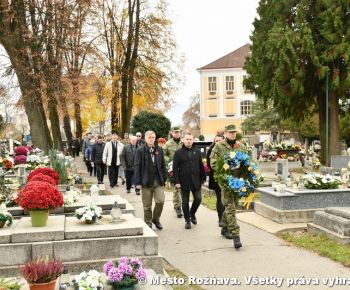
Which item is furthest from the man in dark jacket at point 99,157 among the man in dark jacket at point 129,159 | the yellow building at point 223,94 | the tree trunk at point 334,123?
the yellow building at point 223,94

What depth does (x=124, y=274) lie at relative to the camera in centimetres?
542

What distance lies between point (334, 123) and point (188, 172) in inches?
734

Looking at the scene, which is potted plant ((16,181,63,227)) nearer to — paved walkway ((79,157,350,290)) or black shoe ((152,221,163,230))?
paved walkway ((79,157,350,290))

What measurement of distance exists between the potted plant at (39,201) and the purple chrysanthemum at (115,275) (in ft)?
6.64

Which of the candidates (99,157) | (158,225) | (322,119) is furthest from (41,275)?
(322,119)

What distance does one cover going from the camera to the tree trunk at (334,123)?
26.9m

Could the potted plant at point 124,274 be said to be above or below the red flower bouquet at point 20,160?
below

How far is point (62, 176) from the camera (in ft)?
44.1

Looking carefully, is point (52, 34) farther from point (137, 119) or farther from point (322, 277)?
point (322, 277)

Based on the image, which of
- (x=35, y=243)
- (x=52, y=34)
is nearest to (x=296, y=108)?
(x=52, y=34)

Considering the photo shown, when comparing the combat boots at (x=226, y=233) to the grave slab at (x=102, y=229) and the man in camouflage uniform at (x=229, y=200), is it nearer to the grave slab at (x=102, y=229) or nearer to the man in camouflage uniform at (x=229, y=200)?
the man in camouflage uniform at (x=229, y=200)

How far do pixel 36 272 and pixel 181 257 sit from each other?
3345 mm

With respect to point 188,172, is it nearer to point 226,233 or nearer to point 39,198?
point 226,233

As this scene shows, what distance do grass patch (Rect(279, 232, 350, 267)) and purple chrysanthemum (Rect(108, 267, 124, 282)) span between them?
365 cm
